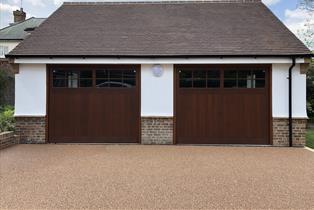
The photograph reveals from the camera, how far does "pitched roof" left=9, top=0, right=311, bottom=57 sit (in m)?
10.5

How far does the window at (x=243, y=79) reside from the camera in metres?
10.6

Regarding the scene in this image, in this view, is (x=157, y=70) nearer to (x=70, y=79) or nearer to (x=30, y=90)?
(x=70, y=79)

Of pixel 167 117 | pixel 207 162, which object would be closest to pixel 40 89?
pixel 167 117

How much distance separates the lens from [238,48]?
1052 centimetres

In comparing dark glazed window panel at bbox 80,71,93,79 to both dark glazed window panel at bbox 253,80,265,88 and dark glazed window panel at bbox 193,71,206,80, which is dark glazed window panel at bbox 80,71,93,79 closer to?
dark glazed window panel at bbox 193,71,206,80

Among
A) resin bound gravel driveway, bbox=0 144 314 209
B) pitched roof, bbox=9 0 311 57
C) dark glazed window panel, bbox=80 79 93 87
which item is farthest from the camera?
dark glazed window panel, bbox=80 79 93 87

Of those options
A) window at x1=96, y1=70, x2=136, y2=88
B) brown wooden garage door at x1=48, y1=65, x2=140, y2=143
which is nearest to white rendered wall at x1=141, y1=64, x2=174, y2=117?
brown wooden garage door at x1=48, y1=65, x2=140, y2=143

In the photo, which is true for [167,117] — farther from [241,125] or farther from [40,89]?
[40,89]

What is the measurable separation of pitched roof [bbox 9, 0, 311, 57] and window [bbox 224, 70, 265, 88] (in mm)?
711

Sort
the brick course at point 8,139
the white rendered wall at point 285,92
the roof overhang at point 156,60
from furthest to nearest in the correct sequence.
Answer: the white rendered wall at point 285,92 → the roof overhang at point 156,60 → the brick course at point 8,139

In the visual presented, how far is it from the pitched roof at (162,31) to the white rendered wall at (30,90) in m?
0.59

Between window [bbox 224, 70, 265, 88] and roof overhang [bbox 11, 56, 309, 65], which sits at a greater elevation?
roof overhang [bbox 11, 56, 309, 65]

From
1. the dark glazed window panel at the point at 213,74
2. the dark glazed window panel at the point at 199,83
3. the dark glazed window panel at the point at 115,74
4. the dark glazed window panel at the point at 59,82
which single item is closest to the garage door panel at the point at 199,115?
the dark glazed window panel at the point at 199,83

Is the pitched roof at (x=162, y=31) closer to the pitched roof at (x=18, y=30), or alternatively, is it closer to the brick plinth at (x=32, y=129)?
the brick plinth at (x=32, y=129)
